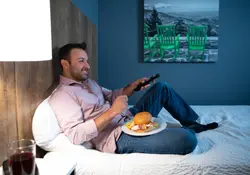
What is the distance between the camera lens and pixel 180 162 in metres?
1.33

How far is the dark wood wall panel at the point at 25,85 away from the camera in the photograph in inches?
44.6

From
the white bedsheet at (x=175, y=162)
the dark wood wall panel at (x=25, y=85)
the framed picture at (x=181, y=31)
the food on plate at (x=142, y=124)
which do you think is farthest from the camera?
the framed picture at (x=181, y=31)

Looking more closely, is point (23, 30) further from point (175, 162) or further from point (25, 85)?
point (175, 162)

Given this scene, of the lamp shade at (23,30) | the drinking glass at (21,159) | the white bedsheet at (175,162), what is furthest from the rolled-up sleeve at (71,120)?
the lamp shade at (23,30)

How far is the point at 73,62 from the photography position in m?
1.67

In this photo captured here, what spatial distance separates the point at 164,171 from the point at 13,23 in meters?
0.96

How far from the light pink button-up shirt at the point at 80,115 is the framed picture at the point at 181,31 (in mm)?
1901

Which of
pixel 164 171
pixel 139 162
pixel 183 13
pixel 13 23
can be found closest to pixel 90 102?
pixel 139 162

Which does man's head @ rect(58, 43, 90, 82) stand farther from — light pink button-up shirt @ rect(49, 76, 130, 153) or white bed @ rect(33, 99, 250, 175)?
white bed @ rect(33, 99, 250, 175)

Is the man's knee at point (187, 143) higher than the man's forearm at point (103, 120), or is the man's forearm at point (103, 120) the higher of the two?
the man's forearm at point (103, 120)

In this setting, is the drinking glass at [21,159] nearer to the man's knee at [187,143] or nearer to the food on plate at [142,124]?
the food on plate at [142,124]

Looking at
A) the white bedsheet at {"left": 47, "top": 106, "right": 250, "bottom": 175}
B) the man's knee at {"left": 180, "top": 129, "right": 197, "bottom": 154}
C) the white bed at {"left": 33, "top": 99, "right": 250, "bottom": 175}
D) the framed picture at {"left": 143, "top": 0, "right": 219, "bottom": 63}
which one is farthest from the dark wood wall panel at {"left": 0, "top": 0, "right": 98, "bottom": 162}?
the framed picture at {"left": 143, "top": 0, "right": 219, "bottom": 63}

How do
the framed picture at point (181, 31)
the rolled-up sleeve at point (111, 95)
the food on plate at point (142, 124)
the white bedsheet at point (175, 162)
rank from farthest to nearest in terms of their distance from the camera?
the framed picture at point (181, 31)
the rolled-up sleeve at point (111, 95)
the food on plate at point (142, 124)
the white bedsheet at point (175, 162)

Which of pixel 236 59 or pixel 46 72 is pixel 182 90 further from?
pixel 46 72
